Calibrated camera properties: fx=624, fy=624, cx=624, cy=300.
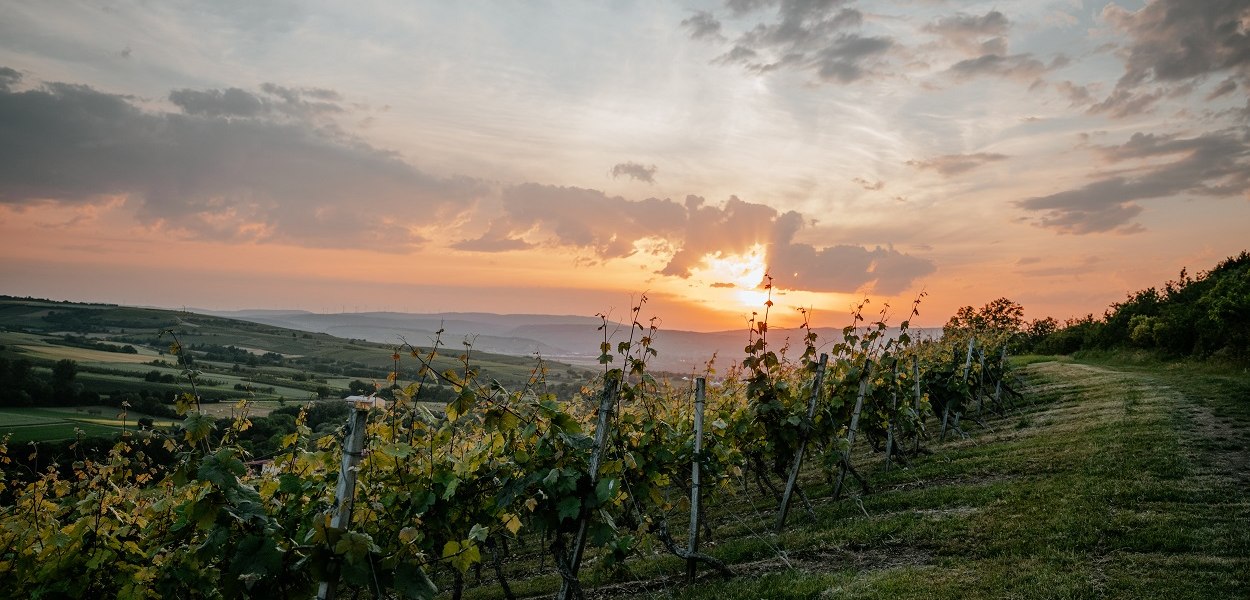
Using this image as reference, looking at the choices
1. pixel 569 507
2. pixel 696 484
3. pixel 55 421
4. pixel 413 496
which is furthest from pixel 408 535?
pixel 55 421

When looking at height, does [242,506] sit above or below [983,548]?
above

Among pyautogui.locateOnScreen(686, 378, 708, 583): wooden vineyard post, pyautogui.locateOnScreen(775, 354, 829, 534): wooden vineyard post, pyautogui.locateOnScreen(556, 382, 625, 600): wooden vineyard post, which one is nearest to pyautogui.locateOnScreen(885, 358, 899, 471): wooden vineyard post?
pyautogui.locateOnScreen(775, 354, 829, 534): wooden vineyard post

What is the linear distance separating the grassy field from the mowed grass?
40.3m

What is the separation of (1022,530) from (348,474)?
757 centimetres

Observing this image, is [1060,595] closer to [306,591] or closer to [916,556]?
[916,556]

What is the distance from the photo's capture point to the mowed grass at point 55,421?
37.3m

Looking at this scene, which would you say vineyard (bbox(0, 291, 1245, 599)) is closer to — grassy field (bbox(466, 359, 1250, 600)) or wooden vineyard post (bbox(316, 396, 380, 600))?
wooden vineyard post (bbox(316, 396, 380, 600))

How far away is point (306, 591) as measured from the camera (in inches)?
156

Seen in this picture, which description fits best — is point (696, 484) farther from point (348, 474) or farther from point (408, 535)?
point (348, 474)

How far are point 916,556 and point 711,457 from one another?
8.88ft

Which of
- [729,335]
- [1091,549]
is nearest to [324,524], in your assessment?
[1091,549]

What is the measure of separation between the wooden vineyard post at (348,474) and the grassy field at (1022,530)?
420 centimetres

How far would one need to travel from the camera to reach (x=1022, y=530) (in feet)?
24.3

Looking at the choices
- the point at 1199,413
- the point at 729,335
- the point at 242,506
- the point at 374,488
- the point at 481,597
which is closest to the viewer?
the point at 242,506
